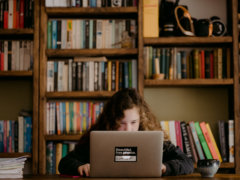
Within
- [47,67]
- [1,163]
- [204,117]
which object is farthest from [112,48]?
[1,163]

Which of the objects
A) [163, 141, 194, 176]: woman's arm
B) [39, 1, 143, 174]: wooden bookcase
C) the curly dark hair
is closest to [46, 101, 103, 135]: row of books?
[39, 1, 143, 174]: wooden bookcase

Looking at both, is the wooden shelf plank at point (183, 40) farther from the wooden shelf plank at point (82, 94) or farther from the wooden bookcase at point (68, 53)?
the wooden shelf plank at point (82, 94)

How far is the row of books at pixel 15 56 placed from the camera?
2.57 meters

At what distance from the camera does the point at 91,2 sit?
2.58 metres

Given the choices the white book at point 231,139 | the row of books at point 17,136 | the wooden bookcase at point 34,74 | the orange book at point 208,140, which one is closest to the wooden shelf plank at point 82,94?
the wooden bookcase at point 34,74

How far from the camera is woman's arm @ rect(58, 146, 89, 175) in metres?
1.79

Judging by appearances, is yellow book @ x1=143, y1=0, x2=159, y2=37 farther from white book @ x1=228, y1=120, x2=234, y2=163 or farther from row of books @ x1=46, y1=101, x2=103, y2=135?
white book @ x1=228, y1=120, x2=234, y2=163

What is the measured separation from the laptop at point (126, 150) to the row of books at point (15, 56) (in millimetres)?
1313

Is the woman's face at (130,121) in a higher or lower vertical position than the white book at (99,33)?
lower

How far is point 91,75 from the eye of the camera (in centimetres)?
255

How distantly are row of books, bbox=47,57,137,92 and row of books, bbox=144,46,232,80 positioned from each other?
0.46ft

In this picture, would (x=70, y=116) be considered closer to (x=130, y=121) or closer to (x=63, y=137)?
(x=63, y=137)

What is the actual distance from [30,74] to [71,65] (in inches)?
11.6

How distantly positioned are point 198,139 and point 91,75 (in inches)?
35.0
